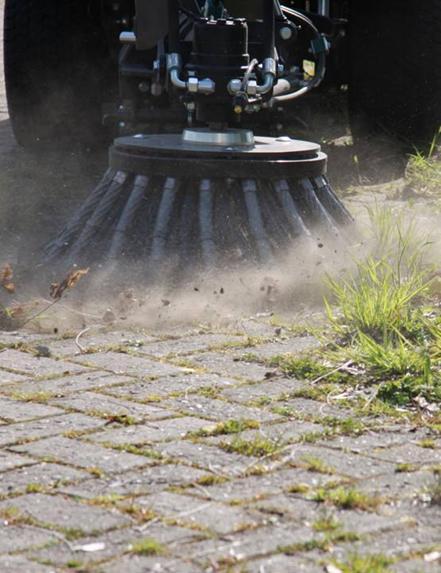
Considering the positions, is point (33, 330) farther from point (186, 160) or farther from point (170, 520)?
point (170, 520)

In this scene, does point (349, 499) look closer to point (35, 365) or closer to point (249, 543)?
point (249, 543)

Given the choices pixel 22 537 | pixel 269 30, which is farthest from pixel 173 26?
pixel 22 537

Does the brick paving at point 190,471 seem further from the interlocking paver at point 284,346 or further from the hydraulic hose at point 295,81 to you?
the hydraulic hose at point 295,81

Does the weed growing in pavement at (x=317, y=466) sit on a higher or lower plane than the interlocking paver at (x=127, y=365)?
higher

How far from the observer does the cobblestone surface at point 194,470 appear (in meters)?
2.70

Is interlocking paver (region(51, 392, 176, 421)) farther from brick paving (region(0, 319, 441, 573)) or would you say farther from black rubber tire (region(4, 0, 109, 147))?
black rubber tire (region(4, 0, 109, 147))

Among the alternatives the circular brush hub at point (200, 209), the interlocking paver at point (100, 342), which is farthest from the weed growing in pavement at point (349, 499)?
the circular brush hub at point (200, 209)

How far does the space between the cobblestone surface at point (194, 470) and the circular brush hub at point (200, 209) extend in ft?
2.19

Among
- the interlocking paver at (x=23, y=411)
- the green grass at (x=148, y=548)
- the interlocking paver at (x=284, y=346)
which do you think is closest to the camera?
the green grass at (x=148, y=548)

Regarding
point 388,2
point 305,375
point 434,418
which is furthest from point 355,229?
point 388,2

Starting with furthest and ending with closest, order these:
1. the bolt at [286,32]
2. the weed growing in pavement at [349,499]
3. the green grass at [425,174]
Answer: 1. the green grass at [425,174]
2. the bolt at [286,32]
3. the weed growing in pavement at [349,499]

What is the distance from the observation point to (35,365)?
13.4 ft

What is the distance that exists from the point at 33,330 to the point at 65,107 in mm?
2715

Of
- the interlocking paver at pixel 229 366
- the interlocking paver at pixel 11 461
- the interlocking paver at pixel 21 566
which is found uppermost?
the interlocking paver at pixel 21 566
